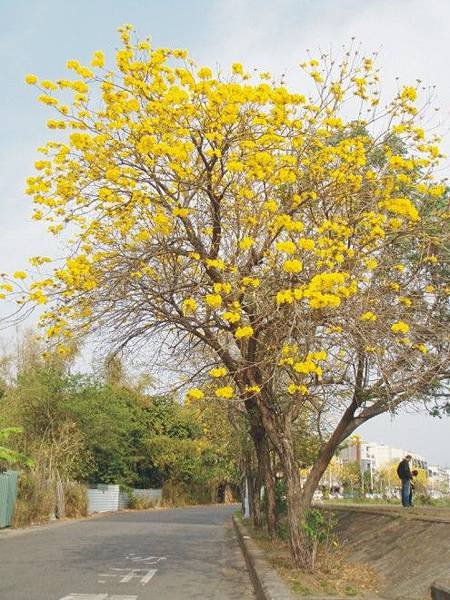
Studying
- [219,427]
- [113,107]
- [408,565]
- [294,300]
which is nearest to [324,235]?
[294,300]

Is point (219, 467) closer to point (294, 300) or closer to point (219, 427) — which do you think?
point (219, 427)

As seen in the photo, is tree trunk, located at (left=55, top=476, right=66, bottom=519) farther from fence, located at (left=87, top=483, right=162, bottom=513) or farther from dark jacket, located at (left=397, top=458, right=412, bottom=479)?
dark jacket, located at (left=397, top=458, right=412, bottom=479)

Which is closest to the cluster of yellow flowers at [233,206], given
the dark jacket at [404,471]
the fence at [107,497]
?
the dark jacket at [404,471]

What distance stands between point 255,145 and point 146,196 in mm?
1661

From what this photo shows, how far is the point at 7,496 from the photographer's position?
22.5m

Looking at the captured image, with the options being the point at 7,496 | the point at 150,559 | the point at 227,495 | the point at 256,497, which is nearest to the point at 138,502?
the point at 227,495

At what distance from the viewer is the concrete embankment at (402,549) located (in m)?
8.59

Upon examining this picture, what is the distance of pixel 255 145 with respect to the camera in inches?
389

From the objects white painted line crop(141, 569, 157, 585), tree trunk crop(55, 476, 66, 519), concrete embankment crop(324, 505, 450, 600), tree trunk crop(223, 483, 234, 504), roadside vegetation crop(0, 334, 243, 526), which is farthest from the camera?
tree trunk crop(223, 483, 234, 504)

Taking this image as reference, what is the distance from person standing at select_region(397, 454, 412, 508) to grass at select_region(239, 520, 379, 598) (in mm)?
7715

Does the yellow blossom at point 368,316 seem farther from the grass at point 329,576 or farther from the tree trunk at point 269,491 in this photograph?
the tree trunk at point 269,491

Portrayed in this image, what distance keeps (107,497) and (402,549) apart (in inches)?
1210

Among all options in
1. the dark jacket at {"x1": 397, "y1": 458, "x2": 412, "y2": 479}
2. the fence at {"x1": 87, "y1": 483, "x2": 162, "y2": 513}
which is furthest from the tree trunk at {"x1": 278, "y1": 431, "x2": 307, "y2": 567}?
the fence at {"x1": 87, "y1": 483, "x2": 162, "y2": 513}

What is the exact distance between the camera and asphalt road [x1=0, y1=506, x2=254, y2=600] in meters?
9.77
